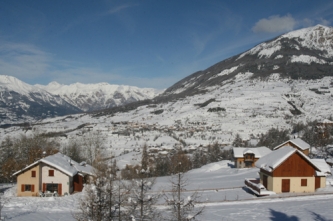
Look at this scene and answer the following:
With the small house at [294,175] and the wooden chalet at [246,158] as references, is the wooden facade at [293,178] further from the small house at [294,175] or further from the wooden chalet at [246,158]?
the wooden chalet at [246,158]

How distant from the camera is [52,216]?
2620 cm

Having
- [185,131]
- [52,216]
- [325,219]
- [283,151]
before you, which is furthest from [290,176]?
[185,131]

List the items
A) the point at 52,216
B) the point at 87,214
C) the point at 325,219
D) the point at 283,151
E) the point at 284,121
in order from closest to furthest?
the point at 87,214
the point at 325,219
the point at 52,216
the point at 283,151
the point at 284,121

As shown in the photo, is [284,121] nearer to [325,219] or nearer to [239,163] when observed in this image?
[239,163]

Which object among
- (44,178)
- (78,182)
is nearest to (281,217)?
(78,182)

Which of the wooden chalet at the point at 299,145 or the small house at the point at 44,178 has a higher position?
the wooden chalet at the point at 299,145

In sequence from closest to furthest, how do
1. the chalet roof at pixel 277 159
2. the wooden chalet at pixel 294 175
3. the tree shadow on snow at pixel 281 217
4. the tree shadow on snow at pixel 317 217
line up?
the tree shadow on snow at pixel 317 217 → the tree shadow on snow at pixel 281 217 → the wooden chalet at pixel 294 175 → the chalet roof at pixel 277 159

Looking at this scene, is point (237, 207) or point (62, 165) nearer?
point (237, 207)

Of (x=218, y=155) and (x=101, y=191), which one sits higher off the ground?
(x=101, y=191)

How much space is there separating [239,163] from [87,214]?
5823cm

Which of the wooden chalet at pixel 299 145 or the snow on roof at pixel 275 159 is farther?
the wooden chalet at pixel 299 145

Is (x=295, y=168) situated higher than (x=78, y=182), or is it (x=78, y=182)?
(x=295, y=168)

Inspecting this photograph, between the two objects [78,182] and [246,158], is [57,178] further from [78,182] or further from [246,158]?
[246,158]

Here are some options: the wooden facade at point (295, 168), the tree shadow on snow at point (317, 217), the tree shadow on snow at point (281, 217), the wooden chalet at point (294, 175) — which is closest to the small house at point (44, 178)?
the wooden chalet at point (294, 175)
